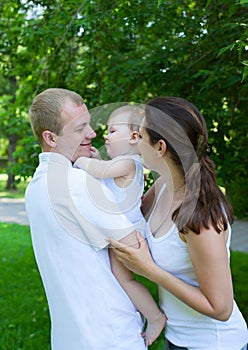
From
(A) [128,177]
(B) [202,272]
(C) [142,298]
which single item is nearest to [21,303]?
(A) [128,177]

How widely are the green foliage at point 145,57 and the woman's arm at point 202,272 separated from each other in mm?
1639

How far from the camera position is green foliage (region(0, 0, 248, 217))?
3.81m

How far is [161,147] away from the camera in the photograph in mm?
1749

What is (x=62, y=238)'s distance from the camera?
172 cm

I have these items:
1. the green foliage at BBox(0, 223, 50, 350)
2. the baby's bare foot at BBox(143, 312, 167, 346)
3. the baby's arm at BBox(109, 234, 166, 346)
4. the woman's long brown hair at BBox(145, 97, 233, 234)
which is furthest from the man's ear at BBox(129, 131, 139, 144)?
the green foliage at BBox(0, 223, 50, 350)

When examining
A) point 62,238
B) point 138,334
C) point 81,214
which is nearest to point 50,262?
point 62,238

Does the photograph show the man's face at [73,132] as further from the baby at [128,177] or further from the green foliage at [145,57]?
the green foliage at [145,57]

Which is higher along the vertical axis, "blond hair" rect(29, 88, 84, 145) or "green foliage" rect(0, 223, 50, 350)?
"blond hair" rect(29, 88, 84, 145)

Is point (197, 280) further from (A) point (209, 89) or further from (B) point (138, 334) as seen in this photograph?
(A) point (209, 89)

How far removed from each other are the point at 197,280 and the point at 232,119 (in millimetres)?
2467

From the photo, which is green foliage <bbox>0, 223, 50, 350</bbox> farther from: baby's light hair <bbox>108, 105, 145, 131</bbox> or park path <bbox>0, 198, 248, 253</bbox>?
park path <bbox>0, 198, 248, 253</bbox>

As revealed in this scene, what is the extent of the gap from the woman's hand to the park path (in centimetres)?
701

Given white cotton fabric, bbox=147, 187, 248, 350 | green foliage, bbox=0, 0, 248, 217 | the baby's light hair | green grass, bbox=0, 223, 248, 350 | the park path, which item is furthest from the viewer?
the park path

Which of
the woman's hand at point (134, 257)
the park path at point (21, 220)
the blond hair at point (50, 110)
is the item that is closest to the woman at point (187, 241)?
the woman's hand at point (134, 257)
